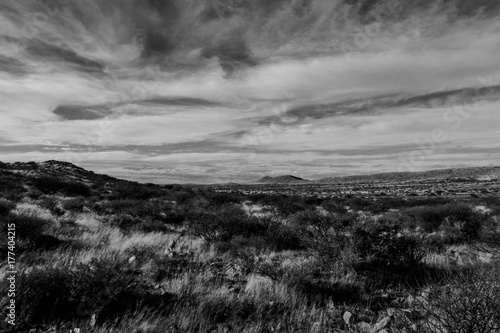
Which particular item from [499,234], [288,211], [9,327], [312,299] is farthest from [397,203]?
[9,327]

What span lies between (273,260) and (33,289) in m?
5.83

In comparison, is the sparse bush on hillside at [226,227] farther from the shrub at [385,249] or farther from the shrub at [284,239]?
the shrub at [385,249]

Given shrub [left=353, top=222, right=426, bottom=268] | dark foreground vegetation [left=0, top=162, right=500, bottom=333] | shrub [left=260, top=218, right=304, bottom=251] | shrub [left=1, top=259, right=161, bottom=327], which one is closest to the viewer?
dark foreground vegetation [left=0, top=162, right=500, bottom=333]

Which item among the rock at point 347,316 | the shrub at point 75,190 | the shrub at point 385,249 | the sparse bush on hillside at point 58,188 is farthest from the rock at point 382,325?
the sparse bush on hillside at point 58,188

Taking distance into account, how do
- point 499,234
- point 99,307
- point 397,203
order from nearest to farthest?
point 99,307, point 499,234, point 397,203

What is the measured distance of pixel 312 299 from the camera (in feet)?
18.3

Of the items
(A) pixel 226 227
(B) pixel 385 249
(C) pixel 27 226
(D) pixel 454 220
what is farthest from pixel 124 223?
(D) pixel 454 220

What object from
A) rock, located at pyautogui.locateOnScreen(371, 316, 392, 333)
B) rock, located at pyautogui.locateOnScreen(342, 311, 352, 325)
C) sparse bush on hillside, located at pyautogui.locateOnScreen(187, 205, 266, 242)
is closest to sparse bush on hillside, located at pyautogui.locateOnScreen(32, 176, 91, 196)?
sparse bush on hillside, located at pyautogui.locateOnScreen(187, 205, 266, 242)

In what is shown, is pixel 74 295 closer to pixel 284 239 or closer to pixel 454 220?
pixel 284 239

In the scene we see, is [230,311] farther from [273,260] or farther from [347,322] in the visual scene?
[273,260]

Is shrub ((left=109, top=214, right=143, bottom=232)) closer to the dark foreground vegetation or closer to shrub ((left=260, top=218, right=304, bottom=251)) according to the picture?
the dark foreground vegetation

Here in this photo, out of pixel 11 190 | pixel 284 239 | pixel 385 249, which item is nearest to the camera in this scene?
pixel 385 249

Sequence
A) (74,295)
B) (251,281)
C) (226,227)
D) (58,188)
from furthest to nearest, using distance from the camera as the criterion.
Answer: (58,188) < (226,227) < (251,281) < (74,295)

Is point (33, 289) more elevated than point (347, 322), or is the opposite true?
point (33, 289)
